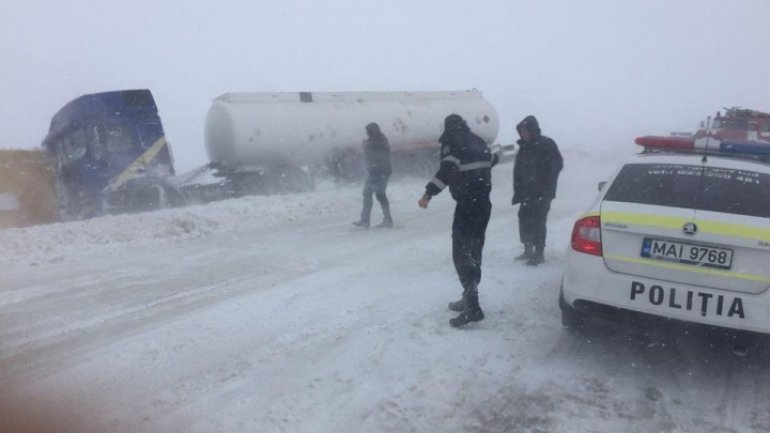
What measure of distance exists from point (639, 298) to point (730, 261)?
1.98 ft

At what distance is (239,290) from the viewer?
627 cm

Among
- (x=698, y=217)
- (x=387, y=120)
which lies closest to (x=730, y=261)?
(x=698, y=217)

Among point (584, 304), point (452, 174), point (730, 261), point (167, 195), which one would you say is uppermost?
point (452, 174)

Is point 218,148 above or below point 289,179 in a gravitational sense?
above

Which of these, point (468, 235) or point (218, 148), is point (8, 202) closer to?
point (218, 148)

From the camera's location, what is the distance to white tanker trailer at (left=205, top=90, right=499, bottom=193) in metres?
16.8

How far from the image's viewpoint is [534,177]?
6984mm

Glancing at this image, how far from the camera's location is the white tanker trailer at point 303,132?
663 inches

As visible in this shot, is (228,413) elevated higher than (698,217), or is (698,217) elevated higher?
(698,217)

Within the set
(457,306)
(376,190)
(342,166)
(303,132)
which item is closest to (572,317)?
(457,306)

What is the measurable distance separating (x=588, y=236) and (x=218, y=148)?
559 inches

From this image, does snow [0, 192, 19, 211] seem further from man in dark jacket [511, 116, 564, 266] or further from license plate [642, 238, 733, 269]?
license plate [642, 238, 733, 269]

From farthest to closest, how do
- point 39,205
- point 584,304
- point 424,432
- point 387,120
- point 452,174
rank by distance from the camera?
point 387,120 → point 39,205 → point 452,174 → point 584,304 → point 424,432

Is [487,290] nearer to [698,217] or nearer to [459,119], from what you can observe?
[459,119]
